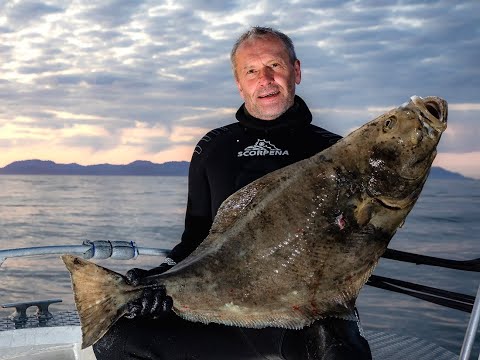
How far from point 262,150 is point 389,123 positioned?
1227mm

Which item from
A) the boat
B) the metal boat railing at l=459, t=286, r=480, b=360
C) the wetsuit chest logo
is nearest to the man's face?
the wetsuit chest logo

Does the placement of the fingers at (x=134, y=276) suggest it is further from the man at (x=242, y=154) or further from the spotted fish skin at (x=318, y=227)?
the man at (x=242, y=154)

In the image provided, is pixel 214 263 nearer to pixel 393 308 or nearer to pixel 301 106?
pixel 301 106

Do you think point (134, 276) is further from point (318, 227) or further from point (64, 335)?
point (64, 335)

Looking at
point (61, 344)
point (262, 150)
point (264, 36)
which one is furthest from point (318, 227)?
point (61, 344)

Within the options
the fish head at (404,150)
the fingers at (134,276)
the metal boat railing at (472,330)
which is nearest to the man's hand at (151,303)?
the fingers at (134,276)

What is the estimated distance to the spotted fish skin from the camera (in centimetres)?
247

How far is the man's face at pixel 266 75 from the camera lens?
3.61m

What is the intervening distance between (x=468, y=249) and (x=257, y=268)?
70.2ft

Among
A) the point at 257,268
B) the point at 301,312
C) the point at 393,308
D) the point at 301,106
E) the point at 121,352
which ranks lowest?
the point at 393,308

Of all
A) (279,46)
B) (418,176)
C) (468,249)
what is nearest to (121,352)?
(418,176)

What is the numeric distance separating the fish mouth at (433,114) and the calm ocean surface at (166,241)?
9.43 ft

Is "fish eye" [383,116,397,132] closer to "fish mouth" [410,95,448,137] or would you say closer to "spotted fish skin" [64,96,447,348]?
"spotted fish skin" [64,96,447,348]

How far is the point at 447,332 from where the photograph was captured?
1238cm
